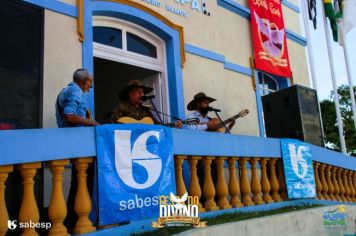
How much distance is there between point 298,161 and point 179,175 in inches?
87.0

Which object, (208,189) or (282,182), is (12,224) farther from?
(282,182)

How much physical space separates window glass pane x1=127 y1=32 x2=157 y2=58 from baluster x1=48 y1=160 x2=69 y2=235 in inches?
131

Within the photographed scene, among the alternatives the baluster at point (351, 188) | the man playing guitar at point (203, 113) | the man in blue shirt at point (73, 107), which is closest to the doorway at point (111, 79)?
the man playing guitar at point (203, 113)

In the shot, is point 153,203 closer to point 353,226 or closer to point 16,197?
point 16,197

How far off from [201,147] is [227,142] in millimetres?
426

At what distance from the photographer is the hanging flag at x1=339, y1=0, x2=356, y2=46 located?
35.1ft

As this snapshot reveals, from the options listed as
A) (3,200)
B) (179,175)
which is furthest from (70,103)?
(179,175)

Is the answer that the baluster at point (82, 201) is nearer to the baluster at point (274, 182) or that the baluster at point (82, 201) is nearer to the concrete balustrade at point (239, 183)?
the concrete balustrade at point (239, 183)

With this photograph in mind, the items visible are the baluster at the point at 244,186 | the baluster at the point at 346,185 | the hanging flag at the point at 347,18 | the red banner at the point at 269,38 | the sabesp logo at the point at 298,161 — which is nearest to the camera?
the baluster at the point at 244,186

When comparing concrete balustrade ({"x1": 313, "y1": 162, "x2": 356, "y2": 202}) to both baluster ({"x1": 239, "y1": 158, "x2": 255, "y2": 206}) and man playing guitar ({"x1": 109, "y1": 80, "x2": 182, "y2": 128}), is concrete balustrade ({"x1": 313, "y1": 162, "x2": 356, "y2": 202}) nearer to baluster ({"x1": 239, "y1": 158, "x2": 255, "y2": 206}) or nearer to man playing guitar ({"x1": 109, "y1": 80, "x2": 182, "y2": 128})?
baluster ({"x1": 239, "y1": 158, "x2": 255, "y2": 206})

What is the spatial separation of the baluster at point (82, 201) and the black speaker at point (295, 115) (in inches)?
159

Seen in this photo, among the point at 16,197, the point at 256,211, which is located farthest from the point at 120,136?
the point at 256,211


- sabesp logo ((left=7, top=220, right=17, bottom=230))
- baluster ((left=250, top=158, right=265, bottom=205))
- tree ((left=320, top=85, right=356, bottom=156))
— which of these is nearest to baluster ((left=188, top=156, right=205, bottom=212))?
baluster ((left=250, top=158, right=265, bottom=205))

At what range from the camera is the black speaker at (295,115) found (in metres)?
6.38
